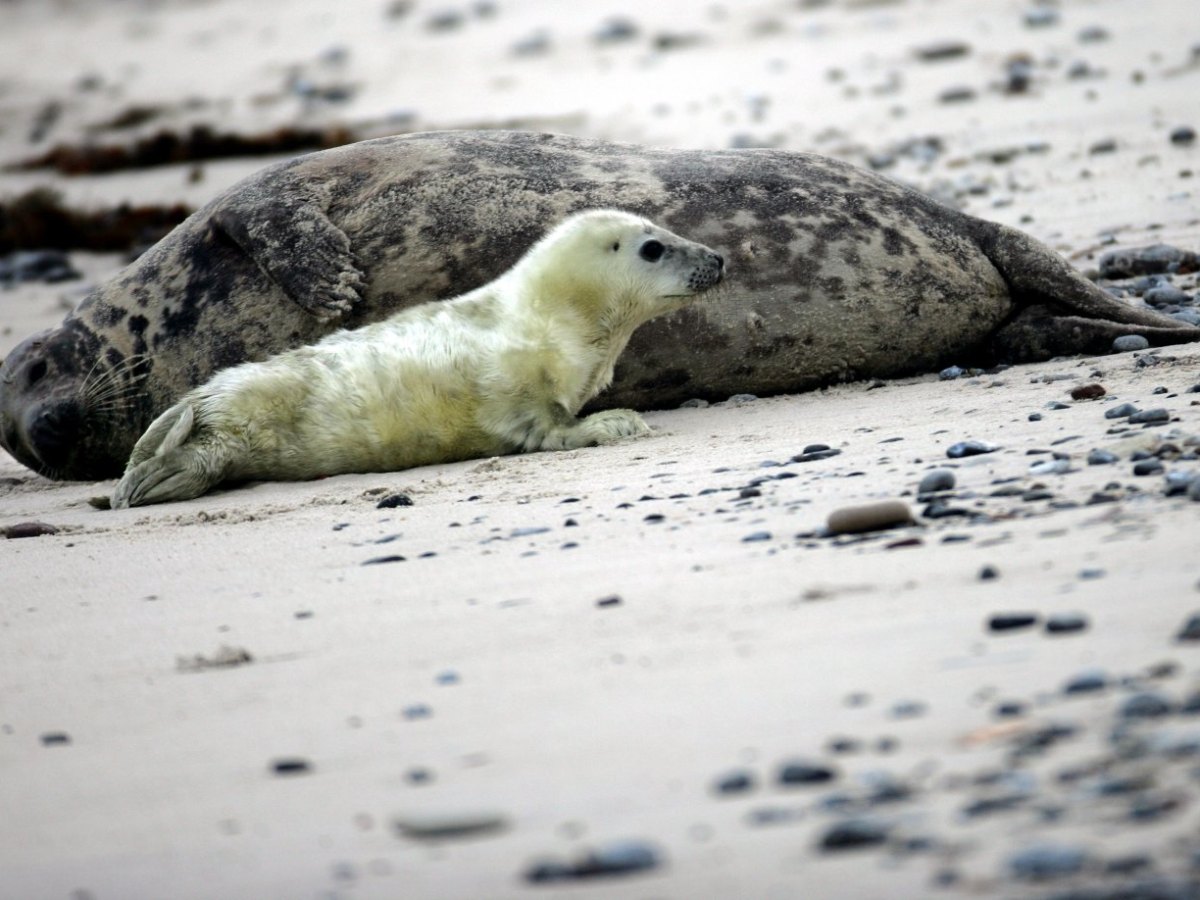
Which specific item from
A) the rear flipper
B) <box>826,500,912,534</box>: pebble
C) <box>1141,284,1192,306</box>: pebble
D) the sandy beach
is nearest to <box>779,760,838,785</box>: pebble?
the sandy beach

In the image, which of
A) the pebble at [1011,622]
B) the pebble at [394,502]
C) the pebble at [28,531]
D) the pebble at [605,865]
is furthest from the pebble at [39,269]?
the pebble at [605,865]

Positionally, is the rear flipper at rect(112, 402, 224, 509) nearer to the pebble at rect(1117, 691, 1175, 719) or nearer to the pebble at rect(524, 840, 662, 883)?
the pebble at rect(524, 840, 662, 883)

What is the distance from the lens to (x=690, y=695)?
2514 mm

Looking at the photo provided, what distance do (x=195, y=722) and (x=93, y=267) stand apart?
901cm

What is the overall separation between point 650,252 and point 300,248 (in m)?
1.26

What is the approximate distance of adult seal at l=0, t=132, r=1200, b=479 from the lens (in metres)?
5.75

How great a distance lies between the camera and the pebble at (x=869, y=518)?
3.38m

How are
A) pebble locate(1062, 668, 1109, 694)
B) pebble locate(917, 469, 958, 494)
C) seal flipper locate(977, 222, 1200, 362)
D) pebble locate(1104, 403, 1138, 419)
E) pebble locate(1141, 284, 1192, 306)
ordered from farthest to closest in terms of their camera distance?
pebble locate(1141, 284, 1192, 306)
seal flipper locate(977, 222, 1200, 362)
pebble locate(1104, 403, 1138, 419)
pebble locate(917, 469, 958, 494)
pebble locate(1062, 668, 1109, 694)

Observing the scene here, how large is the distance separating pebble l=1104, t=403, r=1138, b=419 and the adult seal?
1.34 m

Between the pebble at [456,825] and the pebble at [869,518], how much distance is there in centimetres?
142

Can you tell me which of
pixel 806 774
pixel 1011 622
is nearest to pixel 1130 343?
pixel 1011 622

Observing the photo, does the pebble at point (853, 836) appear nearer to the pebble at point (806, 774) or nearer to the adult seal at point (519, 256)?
the pebble at point (806, 774)

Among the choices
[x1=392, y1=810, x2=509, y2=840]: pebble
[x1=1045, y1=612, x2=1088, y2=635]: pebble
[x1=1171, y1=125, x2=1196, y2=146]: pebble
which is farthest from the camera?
[x1=1171, y1=125, x2=1196, y2=146]: pebble

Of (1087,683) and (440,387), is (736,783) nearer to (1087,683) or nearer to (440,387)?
(1087,683)
